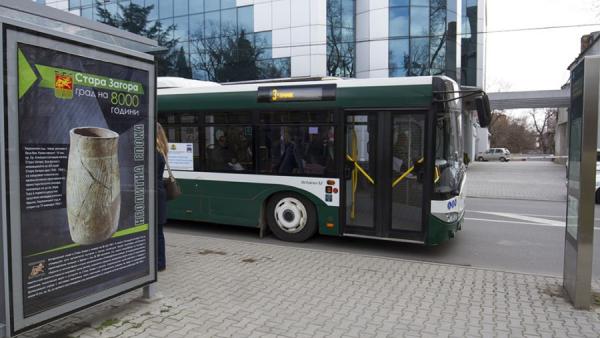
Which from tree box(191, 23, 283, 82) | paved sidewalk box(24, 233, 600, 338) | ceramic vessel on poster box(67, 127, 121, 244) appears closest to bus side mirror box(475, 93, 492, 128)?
paved sidewalk box(24, 233, 600, 338)

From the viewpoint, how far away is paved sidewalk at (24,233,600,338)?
420 cm

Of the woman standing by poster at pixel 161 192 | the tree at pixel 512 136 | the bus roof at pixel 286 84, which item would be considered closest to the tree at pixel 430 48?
the bus roof at pixel 286 84

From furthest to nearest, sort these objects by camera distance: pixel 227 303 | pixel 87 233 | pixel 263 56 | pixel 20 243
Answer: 1. pixel 263 56
2. pixel 227 303
3. pixel 87 233
4. pixel 20 243

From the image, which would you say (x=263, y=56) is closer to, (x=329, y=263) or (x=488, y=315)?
(x=329, y=263)

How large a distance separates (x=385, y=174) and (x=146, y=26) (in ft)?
105

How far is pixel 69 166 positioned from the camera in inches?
146

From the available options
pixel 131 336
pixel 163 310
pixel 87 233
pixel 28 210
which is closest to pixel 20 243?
pixel 28 210

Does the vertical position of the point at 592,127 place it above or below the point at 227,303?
above

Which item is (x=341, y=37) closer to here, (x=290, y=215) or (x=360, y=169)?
(x=290, y=215)

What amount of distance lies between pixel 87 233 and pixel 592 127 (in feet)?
15.7

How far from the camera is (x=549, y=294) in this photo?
527 cm

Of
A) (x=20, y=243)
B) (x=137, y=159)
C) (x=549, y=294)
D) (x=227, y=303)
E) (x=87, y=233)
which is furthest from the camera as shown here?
(x=549, y=294)

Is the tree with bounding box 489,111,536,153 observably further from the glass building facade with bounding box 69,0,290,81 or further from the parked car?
the glass building facade with bounding box 69,0,290,81

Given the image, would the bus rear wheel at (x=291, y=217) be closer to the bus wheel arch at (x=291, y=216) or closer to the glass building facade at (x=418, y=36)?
the bus wheel arch at (x=291, y=216)
